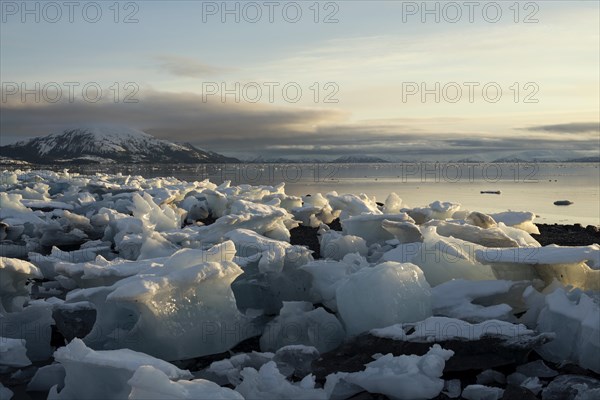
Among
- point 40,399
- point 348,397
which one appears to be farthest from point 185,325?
point 348,397

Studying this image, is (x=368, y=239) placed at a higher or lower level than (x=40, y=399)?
higher

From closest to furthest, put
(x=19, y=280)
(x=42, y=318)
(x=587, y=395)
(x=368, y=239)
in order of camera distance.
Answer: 1. (x=587, y=395)
2. (x=42, y=318)
3. (x=19, y=280)
4. (x=368, y=239)

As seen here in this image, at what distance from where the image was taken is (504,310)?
461cm

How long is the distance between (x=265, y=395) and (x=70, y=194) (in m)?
13.8

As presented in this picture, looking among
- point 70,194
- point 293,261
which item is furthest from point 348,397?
point 70,194

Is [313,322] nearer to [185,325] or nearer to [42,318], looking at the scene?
[185,325]

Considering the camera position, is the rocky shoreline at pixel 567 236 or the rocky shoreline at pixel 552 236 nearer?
the rocky shoreline at pixel 552 236

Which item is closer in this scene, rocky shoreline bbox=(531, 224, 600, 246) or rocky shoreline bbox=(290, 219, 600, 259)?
rocky shoreline bbox=(290, 219, 600, 259)

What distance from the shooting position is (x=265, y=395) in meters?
3.52

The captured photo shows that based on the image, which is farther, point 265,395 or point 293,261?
point 293,261

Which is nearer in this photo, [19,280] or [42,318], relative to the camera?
[42,318]

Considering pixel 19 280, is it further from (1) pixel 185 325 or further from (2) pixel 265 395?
(2) pixel 265 395

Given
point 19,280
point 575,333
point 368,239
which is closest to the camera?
point 575,333

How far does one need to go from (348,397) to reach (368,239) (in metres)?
5.12
